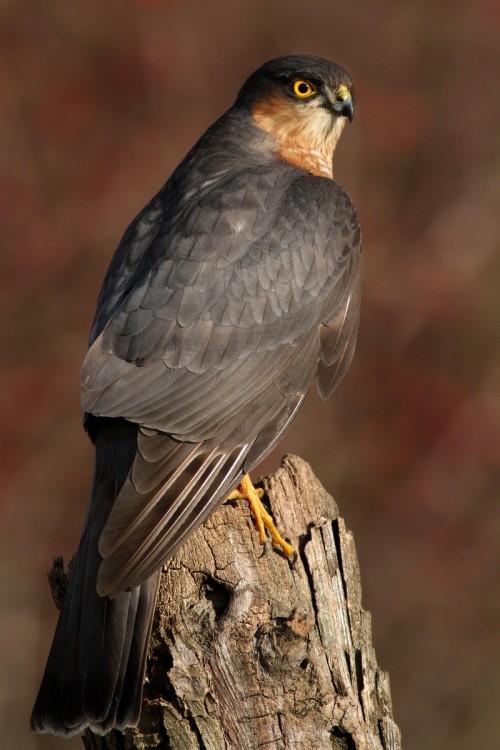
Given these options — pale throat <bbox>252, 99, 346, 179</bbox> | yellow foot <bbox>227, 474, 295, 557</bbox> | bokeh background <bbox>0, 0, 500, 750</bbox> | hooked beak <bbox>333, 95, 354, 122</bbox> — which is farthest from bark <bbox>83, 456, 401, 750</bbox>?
bokeh background <bbox>0, 0, 500, 750</bbox>

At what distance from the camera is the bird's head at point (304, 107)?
6086 mm

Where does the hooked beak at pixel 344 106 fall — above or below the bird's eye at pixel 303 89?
below

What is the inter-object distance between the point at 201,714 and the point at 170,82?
5.23m

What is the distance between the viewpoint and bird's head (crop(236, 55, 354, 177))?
240 inches

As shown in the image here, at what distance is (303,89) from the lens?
616cm

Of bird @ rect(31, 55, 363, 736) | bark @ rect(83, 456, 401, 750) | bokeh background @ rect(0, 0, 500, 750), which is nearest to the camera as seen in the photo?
bark @ rect(83, 456, 401, 750)

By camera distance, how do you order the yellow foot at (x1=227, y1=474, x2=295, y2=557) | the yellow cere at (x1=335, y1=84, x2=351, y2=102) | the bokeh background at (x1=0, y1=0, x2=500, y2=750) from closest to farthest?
the yellow foot at (x1=227, y1=474, x2=295, y2=557) → the yellow cere at (x1=335, y1=84, x2=351, y2=102) → the bokeh background at (x1=0, y1=0, x2=500, y2=750)

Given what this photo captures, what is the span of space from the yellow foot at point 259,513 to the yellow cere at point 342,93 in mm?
2030

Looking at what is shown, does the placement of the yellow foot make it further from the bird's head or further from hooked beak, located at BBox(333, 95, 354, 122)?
hooked beak, located at BBox(333, 95, 354, 122)

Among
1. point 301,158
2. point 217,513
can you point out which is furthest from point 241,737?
point 301,158

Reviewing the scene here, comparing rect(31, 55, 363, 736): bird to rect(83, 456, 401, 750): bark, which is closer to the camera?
rect(83, 456, 401, 750): bark

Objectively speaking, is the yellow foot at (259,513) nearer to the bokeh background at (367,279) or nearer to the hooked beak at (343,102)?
the hooked beak at (343,102)

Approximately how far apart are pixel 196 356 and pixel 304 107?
1.74 metres

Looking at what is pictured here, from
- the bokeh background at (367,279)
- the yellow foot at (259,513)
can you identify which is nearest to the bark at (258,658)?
the yellow foot at (259,513)
